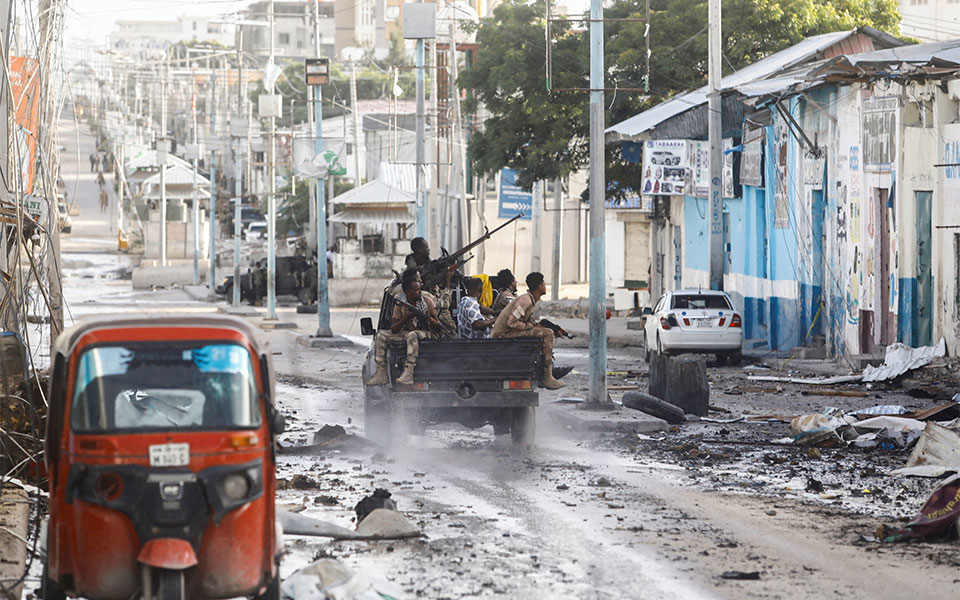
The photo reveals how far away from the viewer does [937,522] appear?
1036 cm

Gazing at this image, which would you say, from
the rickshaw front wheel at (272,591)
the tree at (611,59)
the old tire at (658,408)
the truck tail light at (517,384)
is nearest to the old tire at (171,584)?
the rickshaw front wheel at (272,591)

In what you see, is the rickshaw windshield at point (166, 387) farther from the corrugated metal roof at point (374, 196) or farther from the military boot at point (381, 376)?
the corrugated metal roof at point (374, 196)

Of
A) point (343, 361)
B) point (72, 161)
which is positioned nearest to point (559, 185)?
point (343, 361)

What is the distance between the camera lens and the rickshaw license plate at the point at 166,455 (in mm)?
7211

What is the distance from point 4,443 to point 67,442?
207 inches

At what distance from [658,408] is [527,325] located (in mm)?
3020

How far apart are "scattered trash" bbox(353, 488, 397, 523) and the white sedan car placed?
17.7 metres

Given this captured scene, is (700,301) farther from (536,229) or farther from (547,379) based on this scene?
(536,229)

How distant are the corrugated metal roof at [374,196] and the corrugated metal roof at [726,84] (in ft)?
65.8

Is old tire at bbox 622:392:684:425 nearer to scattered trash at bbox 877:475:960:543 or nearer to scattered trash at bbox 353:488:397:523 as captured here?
scattered trash at bbox 353:488:397:523

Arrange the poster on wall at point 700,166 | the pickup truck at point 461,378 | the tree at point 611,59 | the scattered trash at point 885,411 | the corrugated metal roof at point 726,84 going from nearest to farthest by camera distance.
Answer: the pickup truck at point 461,378 < the scattered trash at point 885,411 < the corrugated metal roof at point 726,84 < the poster on wall at point 700,166 < the tree at point 611,59

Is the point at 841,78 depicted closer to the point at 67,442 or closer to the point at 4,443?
the point at 4,443

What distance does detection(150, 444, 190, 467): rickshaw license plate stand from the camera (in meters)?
7.21

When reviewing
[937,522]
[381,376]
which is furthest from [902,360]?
[937,522]
